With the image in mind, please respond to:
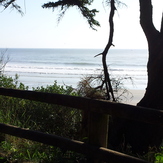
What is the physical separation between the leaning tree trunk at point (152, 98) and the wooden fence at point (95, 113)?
8.92 feet

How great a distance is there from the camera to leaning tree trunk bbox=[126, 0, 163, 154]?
5.70 m

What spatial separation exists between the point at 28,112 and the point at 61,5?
8.65ft

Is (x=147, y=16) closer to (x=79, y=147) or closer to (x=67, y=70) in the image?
(x=79, y=147)

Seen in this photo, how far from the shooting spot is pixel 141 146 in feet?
19.2

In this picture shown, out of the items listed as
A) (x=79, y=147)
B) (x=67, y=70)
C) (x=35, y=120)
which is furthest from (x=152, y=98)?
(x=67, y=70)

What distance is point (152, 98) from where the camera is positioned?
578cm

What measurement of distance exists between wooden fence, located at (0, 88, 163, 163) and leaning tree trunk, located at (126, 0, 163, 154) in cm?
272

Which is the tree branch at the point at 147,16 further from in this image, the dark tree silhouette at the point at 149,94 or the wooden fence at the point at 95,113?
the wooden fence at the point at 95,113

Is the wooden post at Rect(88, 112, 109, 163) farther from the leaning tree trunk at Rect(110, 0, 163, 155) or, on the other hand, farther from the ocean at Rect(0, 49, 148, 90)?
the ocean at Rect(0, 49, 148, 90)

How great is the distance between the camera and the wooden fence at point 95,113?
107 inches

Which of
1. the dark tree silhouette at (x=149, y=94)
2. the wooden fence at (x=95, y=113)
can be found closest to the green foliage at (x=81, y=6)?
the dark tree silhouette at (x=149, y=94)

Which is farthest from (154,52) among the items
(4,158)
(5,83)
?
(5,83)

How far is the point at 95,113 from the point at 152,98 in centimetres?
289

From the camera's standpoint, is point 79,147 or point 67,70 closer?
point 79,147
